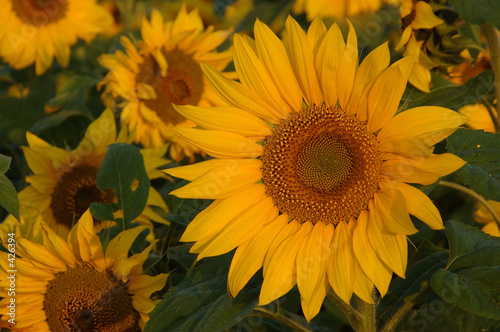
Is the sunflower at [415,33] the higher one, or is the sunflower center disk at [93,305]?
the sunflower at [415,33]

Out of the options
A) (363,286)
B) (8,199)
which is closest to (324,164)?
(363,286)

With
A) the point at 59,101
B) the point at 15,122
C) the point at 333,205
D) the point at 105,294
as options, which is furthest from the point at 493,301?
the point at 15,122

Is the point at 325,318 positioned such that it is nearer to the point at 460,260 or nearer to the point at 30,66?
the point at 460,260

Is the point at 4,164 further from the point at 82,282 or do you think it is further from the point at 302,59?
the point at 302,59

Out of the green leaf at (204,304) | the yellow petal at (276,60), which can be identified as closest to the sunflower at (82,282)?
the green leaf at (204,304)

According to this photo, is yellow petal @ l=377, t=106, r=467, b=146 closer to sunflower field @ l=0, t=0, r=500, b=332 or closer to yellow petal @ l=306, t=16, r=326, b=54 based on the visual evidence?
sunflower field @ l=0, t=0, r=500, b=332

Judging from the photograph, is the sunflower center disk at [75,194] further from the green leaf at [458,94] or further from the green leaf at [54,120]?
the green leaf at [458,94]
